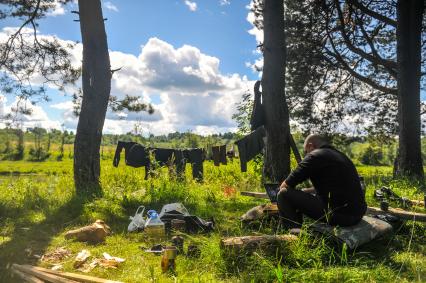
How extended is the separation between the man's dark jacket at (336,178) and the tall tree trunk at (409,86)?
321 inches

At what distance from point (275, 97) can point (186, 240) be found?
612 centimetres

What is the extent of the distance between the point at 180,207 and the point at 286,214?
6.21 ft

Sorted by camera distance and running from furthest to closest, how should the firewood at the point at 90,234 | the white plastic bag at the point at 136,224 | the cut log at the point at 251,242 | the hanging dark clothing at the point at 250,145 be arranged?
1. the hanging dark clothing at the point at 250,145
2. the white plastic bag at the point at 136,224
3. the firewood at the point at 90,234
4. the cut log at the point at 251,242

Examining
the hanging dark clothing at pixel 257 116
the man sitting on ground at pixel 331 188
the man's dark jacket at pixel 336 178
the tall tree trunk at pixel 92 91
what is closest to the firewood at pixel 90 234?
the man sitting on ground at pixel 331 188

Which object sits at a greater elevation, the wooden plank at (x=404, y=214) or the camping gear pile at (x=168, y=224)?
the wooden plank at (x=404, y=214)

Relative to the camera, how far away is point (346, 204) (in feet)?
17.0

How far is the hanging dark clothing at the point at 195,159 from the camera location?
1157 cm

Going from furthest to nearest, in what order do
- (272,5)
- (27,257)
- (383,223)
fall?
(272,5) → (383,223) → (27,257)

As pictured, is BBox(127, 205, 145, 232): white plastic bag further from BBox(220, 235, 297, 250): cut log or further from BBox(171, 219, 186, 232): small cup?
BBox(220, 235, 297, 250): cut log

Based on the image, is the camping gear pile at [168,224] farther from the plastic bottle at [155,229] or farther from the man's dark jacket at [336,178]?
the man's dark jacket at [336,178]

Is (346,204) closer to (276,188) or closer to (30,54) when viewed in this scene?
(276,188)

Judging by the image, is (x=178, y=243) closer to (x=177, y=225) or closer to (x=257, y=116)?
(x=177, y=225)

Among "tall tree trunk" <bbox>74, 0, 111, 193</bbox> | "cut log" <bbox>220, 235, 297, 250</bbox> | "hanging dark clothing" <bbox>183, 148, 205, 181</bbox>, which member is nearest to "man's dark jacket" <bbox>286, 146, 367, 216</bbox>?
"cut log" <bbox>220, 235, 297, 250</bbox>

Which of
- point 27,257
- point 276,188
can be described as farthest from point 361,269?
point 27,257
